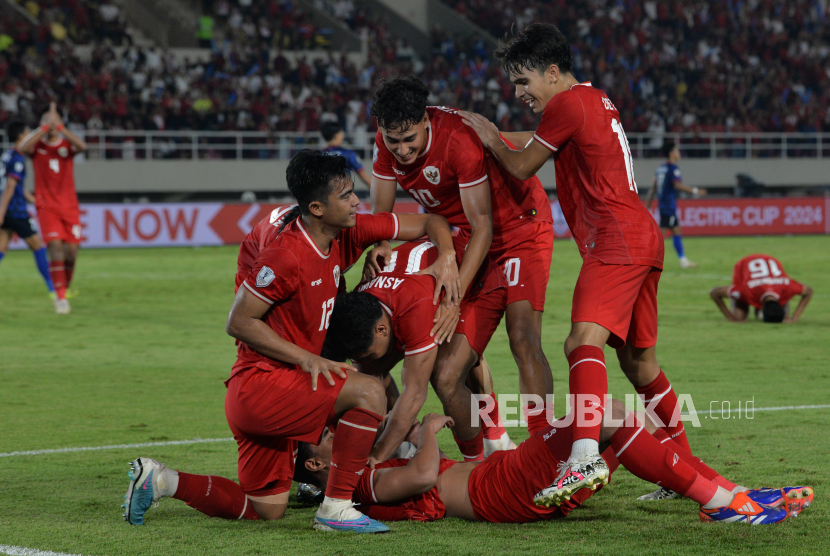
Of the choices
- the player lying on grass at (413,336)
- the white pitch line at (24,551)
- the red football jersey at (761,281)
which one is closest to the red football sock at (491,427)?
the player lying on grass at (413,336)

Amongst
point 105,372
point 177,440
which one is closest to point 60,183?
point 105,372

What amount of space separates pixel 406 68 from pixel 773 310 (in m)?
20.2

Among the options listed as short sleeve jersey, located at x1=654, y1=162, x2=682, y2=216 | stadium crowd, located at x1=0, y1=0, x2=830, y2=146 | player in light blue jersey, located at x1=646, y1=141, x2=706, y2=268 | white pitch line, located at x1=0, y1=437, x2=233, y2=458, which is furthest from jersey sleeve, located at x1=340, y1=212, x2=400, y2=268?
stadium crowd, located at x1=0, y1=0, x2=830, y2=146

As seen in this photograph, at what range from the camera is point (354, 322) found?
4.41 m

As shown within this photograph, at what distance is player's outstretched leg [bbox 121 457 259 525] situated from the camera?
13.2 feet

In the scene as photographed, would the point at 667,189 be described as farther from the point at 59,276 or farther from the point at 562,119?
the point at 562,119

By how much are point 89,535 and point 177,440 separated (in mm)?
1783

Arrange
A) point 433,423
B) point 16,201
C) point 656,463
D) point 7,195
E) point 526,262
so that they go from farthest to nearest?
point 16,201
point 7,195
point 526,262
point 433,423
point 656,463

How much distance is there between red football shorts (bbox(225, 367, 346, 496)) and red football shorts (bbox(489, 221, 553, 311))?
1459 millimetres

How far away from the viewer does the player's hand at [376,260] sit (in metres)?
4.96

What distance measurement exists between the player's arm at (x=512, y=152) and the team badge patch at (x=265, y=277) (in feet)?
4.20

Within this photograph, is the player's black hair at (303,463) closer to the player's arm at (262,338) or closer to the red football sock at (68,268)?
the player's arm at (262,338)

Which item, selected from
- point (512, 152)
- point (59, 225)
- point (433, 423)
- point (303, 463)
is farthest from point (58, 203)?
point (433, 423)

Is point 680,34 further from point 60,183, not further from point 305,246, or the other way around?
point 305,246
